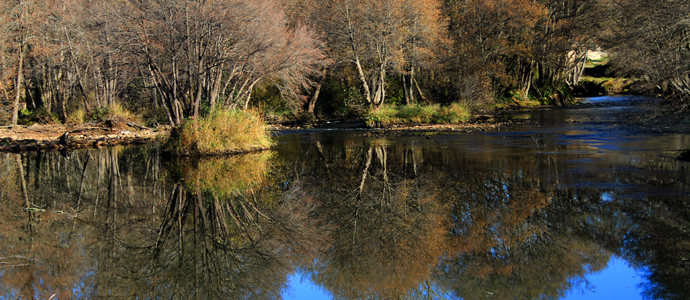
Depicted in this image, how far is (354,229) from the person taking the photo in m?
8.38

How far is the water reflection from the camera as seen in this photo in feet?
20.1

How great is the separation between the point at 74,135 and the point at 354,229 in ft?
74.9

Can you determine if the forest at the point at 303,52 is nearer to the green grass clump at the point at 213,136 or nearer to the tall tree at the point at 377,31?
the tall tree at the point at 377,31

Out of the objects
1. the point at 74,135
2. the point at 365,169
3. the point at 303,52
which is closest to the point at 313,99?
the point at 303,52

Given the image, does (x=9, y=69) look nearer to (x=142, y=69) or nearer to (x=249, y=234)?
(x=142, y=69)

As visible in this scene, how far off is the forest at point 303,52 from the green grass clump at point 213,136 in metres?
0.86

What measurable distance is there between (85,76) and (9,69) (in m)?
4.09

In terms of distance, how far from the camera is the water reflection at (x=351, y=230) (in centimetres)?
612

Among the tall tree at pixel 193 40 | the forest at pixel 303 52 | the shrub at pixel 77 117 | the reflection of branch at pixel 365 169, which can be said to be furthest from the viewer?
the shrub at pixel 77 117

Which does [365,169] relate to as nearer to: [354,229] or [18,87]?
[354,229]

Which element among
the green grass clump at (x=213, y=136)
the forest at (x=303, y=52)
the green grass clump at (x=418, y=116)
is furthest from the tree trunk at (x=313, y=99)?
the green grass clump at (x=213, y=136)

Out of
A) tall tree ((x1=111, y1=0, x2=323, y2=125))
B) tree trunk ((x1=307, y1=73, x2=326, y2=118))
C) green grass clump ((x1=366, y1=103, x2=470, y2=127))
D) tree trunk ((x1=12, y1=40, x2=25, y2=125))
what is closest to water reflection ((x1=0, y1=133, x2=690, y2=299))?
tall tree ((x1=111, y1=0, x2=323, y2=125))

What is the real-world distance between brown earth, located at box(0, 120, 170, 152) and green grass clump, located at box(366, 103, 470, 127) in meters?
12.9

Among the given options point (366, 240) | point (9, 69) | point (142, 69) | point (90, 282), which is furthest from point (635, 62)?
point (9, 69)
